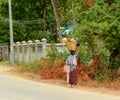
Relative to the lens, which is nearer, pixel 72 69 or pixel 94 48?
pixel 72 69

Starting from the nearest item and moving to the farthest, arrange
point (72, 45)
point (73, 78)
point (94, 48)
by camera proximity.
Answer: point (73, 78), point (72, 45), point (94, 48)

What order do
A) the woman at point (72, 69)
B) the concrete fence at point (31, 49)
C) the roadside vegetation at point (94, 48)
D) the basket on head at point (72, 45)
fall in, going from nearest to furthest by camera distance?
the woman at point (72, 69), the roadside vegetation at point (94, 48), the basket on head at point (72, 45), the concrete fence at point (31, 49)

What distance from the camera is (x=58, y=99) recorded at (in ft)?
42.0

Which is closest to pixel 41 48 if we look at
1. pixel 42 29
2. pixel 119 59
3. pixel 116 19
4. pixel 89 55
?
pixel 89 55

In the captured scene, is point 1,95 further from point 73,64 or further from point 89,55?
point 89,55

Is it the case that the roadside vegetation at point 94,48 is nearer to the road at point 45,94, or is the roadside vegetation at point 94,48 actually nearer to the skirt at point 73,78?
the skirt at point 73,78

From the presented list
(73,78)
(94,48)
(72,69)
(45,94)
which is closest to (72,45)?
(72,69)

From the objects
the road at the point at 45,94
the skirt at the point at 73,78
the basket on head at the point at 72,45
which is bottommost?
the road at the point at 45,94

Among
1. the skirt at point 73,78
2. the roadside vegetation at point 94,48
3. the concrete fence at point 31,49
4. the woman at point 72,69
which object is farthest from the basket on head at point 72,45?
the concrete fence at point 31,49

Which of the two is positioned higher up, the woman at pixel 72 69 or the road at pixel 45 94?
the woman at pixel 72 69

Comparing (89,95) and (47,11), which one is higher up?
(47,11)

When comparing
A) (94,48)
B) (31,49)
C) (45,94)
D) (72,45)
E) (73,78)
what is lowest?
(45,94)

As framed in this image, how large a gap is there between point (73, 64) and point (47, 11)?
96.0ft

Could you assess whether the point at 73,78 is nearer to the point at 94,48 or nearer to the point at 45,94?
the point at 45,94
